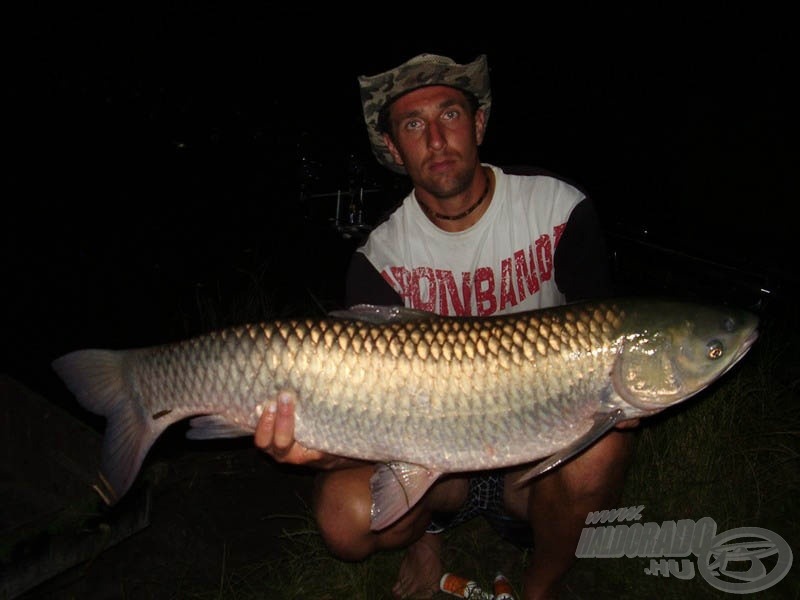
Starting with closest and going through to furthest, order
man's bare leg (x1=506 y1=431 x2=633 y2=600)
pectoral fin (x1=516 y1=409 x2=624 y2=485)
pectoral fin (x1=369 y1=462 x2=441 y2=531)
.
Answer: pectoral fin (x1=516 y1=409 x2=624 y2=485) < pectoral fin (x1=369 y1=462 x2=441 y2=531) < man's bare leg (x1=506 y1=431 x2=633 y2=600)

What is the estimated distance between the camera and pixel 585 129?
55.1 feet

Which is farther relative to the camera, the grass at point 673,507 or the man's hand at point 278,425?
the grass at point 673,507

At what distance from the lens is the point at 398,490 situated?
68.5 inches

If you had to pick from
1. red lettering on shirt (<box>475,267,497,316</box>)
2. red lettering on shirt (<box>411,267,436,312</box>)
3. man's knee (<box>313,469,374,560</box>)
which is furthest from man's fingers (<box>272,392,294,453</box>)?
red lettering on shirt (<box>475,267,497,316</box>)

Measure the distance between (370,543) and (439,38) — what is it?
219 cm

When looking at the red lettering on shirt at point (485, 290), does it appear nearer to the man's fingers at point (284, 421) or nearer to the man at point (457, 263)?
the man at point (457, 263)

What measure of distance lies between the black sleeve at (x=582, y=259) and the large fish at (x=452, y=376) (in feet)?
1.50

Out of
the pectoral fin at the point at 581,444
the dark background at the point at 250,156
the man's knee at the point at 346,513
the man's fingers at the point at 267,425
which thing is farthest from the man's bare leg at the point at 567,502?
the dark background at the point at 250,156

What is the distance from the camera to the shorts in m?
2.20

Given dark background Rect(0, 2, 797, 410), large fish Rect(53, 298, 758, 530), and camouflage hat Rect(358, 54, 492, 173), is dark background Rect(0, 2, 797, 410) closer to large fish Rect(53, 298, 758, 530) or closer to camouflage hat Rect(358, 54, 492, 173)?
camouflage hat Rect(358, 54, 492, 173)

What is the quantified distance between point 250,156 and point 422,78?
21.1 feet

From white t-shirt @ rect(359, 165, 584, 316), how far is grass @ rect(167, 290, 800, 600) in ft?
3.52

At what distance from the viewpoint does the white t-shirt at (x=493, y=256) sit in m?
2.23

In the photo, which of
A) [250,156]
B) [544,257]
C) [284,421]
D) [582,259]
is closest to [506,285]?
[544,257]
